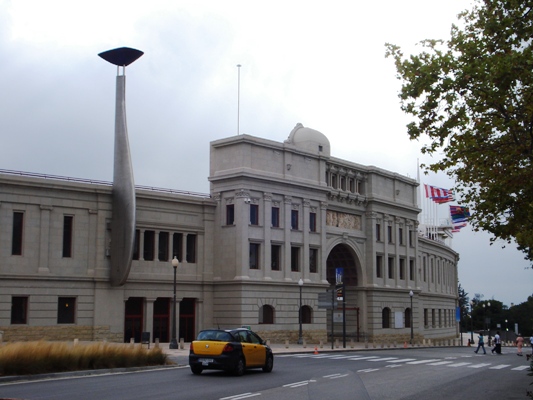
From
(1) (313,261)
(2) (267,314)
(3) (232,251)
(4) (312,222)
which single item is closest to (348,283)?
(1) (313,261)

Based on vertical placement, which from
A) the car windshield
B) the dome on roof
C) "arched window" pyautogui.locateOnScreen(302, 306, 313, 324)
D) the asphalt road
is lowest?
the asphalt road

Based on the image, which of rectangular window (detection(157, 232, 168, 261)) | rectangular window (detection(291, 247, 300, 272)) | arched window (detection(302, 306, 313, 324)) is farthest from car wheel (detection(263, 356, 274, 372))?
arched window (detection(302, 306, 313, 324))

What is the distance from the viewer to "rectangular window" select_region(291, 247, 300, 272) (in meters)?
58.4

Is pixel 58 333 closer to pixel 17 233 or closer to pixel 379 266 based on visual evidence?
pixel 17 233

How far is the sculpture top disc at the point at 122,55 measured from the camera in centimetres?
4625

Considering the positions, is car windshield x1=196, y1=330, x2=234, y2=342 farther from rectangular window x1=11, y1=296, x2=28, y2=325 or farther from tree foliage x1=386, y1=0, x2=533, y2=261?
rectangular window x1=11, y1=296, x2=28, y2=325

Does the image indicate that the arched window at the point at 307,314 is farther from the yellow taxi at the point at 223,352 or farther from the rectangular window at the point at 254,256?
the yellow taxi at the point at 223,352

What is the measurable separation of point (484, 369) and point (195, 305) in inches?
1022

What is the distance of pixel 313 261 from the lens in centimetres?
6031

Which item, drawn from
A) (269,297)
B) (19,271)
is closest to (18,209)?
(19,271)

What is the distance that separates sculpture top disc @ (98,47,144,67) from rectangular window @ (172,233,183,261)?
12.9m

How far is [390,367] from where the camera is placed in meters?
31.6

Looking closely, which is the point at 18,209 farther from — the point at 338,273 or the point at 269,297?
the point at 338,273

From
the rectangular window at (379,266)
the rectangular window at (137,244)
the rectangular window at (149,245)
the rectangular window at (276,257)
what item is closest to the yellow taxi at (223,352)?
the rectangular window at (137,244)
